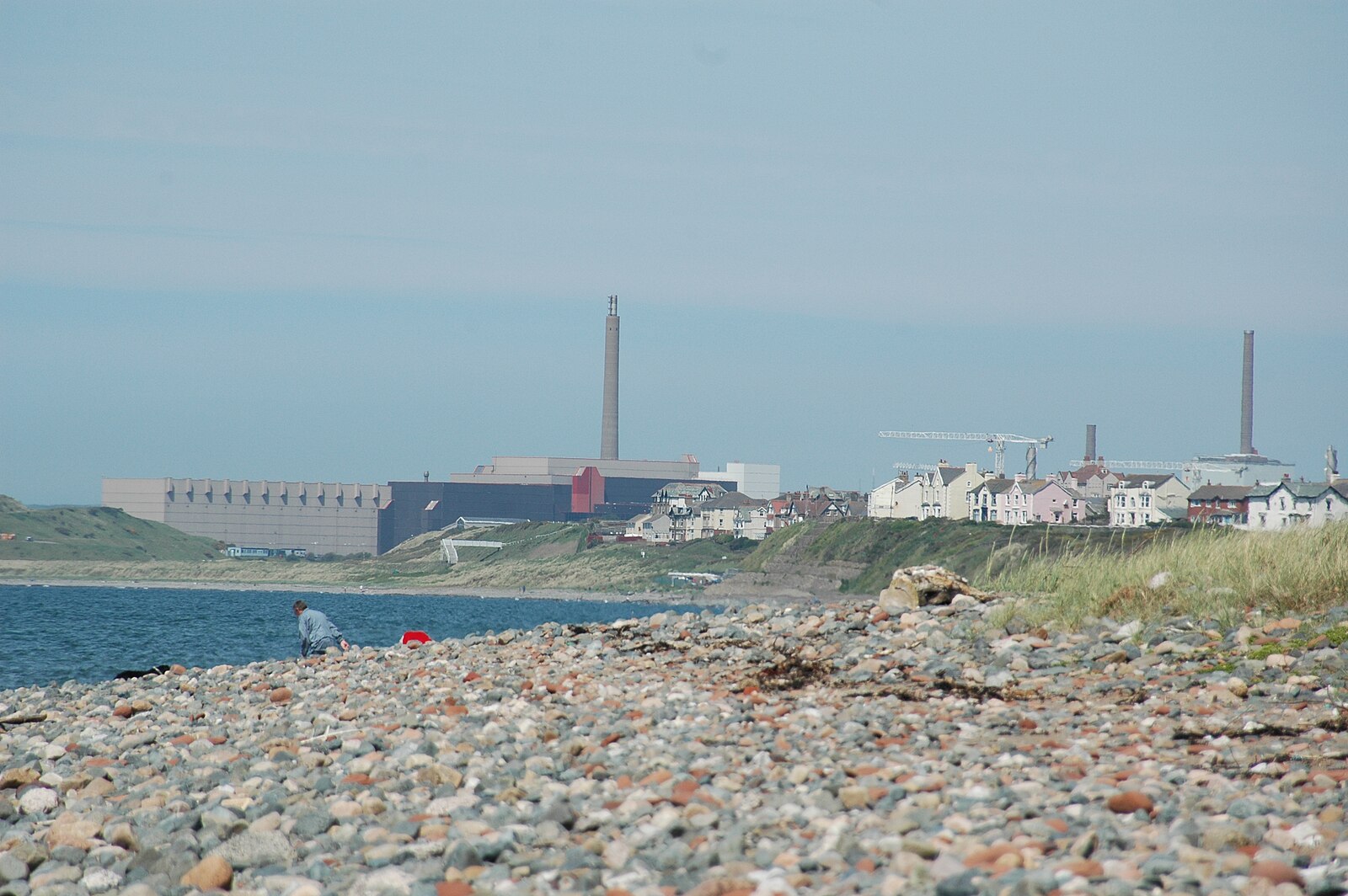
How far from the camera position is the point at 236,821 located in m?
6.84

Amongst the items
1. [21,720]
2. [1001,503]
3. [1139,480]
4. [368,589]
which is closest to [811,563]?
[1001,503]

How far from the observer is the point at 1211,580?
1193 centimetres

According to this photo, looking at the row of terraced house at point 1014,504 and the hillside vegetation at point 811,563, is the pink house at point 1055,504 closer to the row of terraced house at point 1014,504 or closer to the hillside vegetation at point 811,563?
the row of terraced house at point 1014,504

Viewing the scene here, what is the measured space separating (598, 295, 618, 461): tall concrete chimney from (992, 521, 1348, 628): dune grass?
15453 centimetres

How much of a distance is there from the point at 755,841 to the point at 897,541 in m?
97.2

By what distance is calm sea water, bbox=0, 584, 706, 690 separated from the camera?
100ft

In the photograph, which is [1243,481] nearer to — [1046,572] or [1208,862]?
[1046,572]

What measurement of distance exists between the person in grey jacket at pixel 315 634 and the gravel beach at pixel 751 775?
4.27 m

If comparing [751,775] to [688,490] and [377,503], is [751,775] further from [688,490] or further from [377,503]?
[377,503]

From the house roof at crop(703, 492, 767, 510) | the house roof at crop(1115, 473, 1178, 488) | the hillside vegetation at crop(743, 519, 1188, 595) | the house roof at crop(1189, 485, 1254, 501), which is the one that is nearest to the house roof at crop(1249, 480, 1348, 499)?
the house roof at crop(1189, 485, 1254, 501)

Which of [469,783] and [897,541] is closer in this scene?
[469,783]

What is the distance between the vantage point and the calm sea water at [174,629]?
3052 cm

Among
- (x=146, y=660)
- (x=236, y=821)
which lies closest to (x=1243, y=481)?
(x=146, y=660)

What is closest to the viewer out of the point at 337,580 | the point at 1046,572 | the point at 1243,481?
the point at 1046,572
